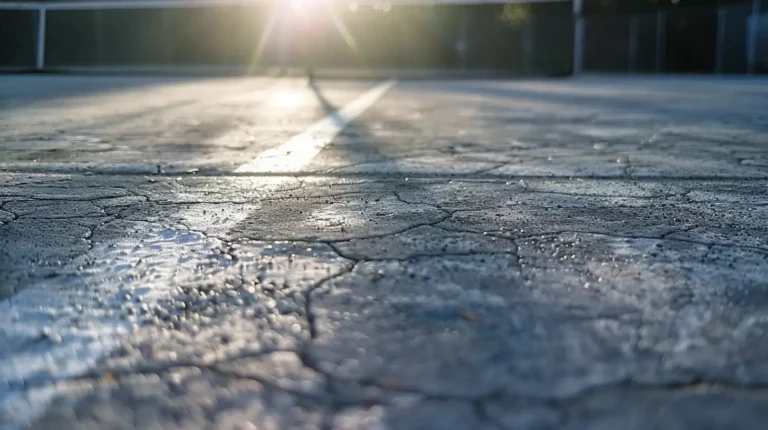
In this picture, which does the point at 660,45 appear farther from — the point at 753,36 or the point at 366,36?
the point at 366,36

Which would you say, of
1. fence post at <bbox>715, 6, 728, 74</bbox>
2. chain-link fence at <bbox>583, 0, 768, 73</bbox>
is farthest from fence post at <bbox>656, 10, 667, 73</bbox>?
fence post at <bbox>715, 6, 728, 74</bbox>

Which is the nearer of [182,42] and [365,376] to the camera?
[365,376]

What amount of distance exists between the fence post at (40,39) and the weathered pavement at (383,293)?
1952cm

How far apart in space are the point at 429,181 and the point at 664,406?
99.3 inches

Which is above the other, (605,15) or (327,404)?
(605,15)

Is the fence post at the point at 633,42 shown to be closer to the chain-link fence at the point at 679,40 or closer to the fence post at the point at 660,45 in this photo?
the chain-link fence at the point at 679,40

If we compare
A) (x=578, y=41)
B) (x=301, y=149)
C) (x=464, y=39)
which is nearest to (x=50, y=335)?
(x=301, y=149)

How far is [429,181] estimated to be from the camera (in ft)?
12.7

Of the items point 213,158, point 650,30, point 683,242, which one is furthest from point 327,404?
point 650,30

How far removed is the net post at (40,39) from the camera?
874 inches

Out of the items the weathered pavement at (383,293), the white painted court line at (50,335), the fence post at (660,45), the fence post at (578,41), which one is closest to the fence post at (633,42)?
the fence post at (660,45)

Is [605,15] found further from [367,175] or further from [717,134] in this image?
[367,175]

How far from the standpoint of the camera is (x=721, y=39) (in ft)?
66.3

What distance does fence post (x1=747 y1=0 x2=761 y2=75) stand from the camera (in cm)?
1947
